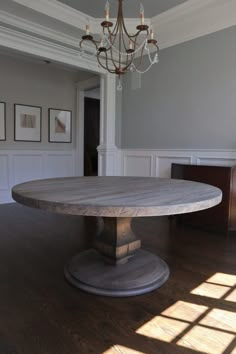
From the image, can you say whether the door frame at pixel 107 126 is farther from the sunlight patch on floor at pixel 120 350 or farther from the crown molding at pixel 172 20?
the sunlight patch on floor at pixel 120 350

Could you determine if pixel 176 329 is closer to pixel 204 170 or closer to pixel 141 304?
pixel 141 304

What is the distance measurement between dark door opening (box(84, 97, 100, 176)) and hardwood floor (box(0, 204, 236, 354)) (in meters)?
3.96

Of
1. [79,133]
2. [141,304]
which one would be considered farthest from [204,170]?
[79,133]

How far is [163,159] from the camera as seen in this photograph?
12.6ft

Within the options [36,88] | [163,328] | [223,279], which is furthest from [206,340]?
[36,88]

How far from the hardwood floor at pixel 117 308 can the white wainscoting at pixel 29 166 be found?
210cm

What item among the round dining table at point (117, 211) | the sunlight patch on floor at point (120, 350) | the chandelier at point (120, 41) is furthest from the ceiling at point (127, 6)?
the sunlight patch on floor at point (120, 350)

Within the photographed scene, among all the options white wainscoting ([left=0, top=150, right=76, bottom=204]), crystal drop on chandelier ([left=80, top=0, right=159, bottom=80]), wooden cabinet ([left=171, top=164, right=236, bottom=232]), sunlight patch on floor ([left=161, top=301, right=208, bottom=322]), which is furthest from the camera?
white wainscoting ([left=0, top=150, right=76, bottom=204])

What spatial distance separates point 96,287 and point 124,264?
316 mm

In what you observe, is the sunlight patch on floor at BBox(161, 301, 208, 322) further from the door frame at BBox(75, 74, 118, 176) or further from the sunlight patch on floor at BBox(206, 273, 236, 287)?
the door frame at BBox(75, 74, 118, 176)

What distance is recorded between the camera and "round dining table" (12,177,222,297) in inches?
47.3

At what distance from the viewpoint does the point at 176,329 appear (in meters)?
1.33

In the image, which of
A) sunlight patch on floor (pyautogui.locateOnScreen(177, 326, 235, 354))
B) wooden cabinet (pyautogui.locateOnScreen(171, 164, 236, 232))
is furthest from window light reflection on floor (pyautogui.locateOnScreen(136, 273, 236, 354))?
wooden cabinet (pyautogui.locateOnScreen(171, 164, 236, 232))

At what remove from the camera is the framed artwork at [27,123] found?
4480 mm
